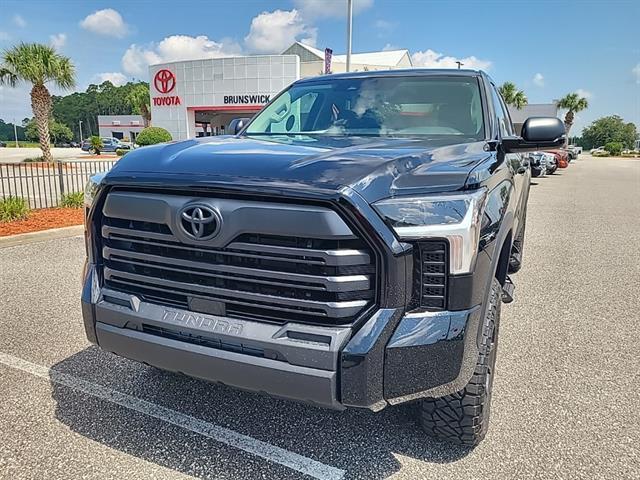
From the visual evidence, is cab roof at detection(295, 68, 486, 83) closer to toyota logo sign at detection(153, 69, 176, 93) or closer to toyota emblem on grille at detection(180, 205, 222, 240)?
toyota emblem on grille at detection(180, 205, 222, 240)

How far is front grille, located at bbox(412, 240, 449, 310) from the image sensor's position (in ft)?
5.99

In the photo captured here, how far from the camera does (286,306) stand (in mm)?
1953

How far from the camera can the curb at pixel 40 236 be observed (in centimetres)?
685

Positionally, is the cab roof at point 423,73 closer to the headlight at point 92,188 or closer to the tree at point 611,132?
the headlight at point 92,188

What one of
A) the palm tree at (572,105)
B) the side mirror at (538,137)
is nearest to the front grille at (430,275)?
the side mirror at (538,137)

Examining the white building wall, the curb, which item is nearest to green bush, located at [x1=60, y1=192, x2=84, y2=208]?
the curb

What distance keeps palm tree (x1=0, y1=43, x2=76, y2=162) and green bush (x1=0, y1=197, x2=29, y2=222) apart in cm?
2073

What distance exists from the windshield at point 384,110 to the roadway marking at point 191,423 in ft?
6.18

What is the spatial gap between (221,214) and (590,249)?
23.3 ft

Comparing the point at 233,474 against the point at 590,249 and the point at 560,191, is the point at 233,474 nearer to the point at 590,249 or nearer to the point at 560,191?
the point at 590,249

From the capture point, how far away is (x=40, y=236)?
727 cm

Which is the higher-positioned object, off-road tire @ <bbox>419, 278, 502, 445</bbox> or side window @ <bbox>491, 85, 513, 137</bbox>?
side window @ <bbox>491, 85, 513, 137</bbox>

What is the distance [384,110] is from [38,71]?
2743 centimetres

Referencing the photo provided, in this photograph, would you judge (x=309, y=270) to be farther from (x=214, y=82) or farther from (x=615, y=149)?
(x=615, y=149)
